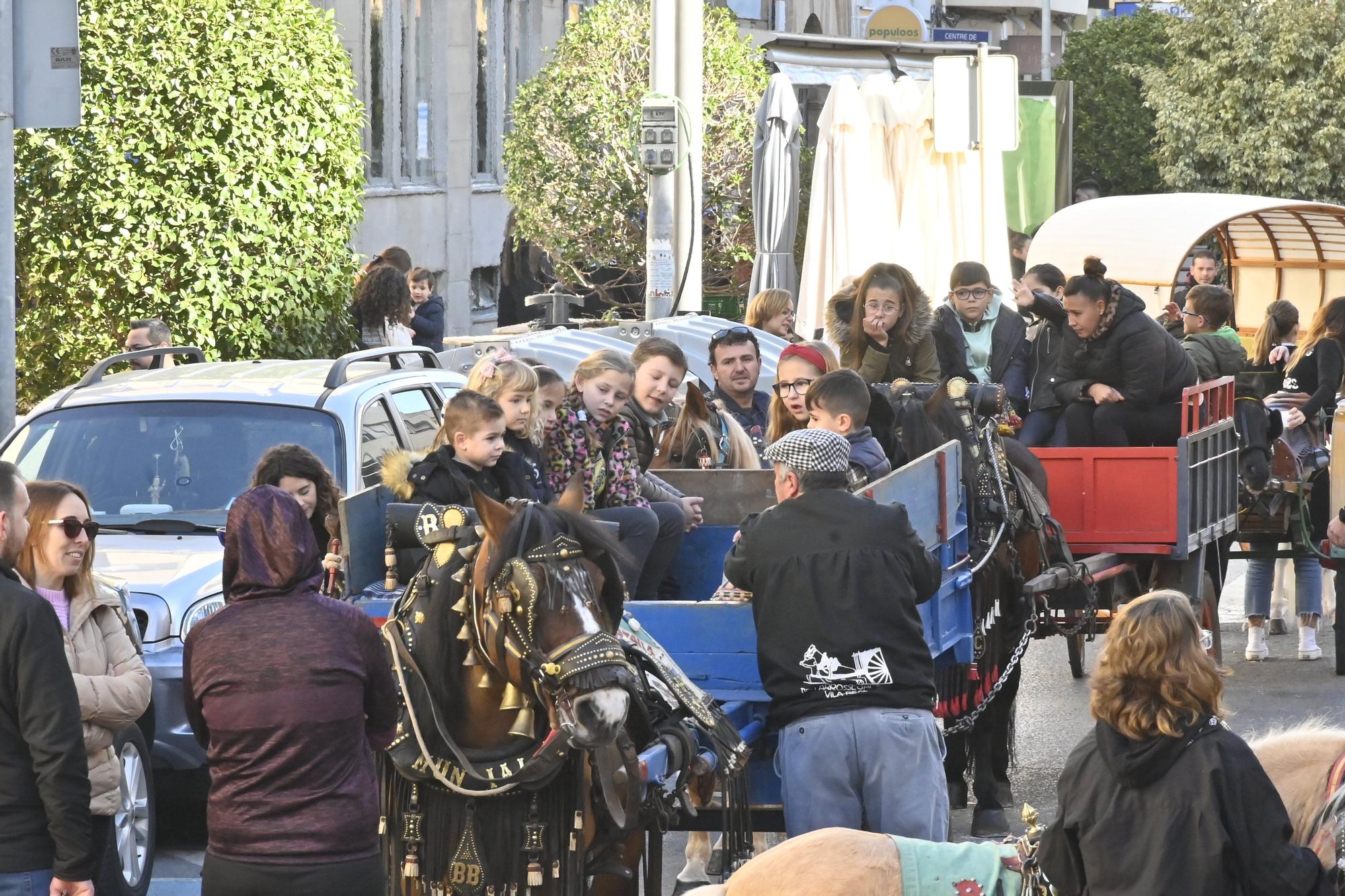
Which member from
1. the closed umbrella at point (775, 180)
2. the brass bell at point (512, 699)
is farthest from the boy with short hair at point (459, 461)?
the closed umbrella at point (775, 180)

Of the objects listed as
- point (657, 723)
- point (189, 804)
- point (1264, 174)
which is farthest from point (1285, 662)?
point (1264, 174)

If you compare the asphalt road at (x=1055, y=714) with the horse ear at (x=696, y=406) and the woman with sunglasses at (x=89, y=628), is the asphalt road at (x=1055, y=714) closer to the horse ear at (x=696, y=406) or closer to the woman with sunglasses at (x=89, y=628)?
the woman with sunglasses at (x=89, y=628)

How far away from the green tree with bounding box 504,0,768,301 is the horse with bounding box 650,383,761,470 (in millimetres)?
15254

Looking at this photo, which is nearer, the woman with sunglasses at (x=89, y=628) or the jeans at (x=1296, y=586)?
the woman with sunglasses at (x=89, y=628)

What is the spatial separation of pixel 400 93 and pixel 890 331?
63.2ft

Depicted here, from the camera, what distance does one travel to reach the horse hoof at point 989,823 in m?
8.49

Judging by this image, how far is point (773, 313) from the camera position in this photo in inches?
496

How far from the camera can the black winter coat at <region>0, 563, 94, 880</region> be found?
4.57 metres

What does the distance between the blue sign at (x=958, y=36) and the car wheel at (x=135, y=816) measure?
3622 centimetres

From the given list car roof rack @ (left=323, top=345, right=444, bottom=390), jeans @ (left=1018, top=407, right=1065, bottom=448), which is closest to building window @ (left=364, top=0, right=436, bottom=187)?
car roof rack @ (left=323, top=345, right=444, bottom=390)

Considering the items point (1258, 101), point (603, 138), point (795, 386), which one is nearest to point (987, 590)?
point (795, 386)

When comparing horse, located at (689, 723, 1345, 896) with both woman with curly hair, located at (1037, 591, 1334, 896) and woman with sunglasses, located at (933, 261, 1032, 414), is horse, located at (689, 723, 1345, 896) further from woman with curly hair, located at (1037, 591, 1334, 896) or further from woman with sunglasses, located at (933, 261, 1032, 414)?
woman with sunglasses, located at (933, 261, 1032, 414)

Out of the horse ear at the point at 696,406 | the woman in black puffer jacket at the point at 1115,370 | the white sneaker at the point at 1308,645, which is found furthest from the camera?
the white sneaker at the point at 1308,645

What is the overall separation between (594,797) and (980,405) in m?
3.78
